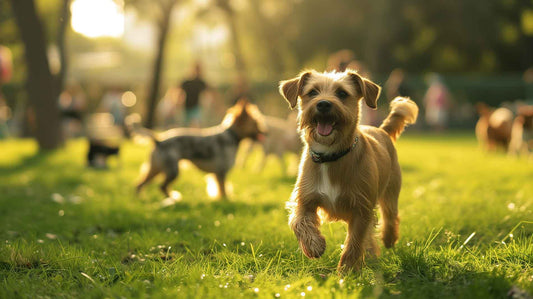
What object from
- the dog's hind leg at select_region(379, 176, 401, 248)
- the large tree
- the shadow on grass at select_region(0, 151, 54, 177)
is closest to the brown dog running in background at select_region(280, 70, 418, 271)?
the dog's hind leg at select_region(379, 176, 401, 248)

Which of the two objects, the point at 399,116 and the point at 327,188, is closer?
the point at 327,188

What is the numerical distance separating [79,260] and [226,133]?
5319mm

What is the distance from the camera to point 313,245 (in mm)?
4199

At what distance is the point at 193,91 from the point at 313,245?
11.9 meters

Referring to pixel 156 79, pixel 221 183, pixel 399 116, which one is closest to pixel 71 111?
pixel 156 79

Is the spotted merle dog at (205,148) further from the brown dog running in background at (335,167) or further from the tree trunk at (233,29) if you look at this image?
the tree trunk at (233,29)

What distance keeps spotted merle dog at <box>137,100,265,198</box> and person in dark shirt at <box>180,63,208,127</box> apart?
5.92 m

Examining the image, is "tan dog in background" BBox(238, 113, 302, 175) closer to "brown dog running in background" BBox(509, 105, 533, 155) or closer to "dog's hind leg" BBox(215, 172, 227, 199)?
"dog's hind leg" BBox(215, 172, 227, 199)

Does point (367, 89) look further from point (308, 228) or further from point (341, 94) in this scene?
point (308, 228)

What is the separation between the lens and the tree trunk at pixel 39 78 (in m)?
16.8

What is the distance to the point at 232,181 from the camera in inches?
466

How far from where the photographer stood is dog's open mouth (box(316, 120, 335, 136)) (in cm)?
439

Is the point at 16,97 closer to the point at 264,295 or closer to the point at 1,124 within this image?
the point at 1,124

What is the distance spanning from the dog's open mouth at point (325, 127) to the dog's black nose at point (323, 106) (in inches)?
4.9
